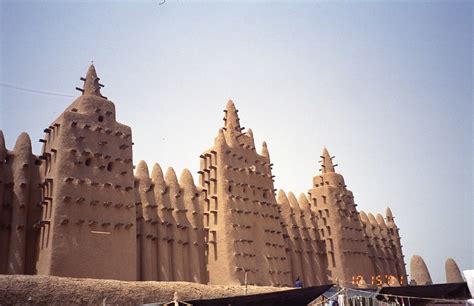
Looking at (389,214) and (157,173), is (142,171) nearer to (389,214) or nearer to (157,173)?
(157,173)

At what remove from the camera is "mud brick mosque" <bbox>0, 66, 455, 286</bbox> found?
77.5 feet

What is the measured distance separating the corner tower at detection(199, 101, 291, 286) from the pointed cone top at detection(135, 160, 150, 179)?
172 inches

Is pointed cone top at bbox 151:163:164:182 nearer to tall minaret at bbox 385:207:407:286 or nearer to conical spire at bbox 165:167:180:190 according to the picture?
conical spire at bbox 165:167:180:190

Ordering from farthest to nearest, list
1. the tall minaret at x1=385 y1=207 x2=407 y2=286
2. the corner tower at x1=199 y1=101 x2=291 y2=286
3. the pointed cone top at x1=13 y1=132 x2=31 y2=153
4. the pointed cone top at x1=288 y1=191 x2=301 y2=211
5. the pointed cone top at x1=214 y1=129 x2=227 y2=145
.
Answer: the tall minaret at x1=385 y1=207 x2=407 y2=286 < the pointed cone top at x1=288 y1=191 x2=301 y2=211 < the pointed cone top at x1=214 y1=129 x2=227 y2=145 < the corner tower at x1=199 y1=101 x2=291 y2=286 < the pointed cone top at x1=13 y1=132 x2=31 y2=153

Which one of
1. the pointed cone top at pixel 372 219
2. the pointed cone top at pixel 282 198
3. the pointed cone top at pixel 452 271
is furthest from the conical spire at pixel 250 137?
the pointed cone top at pixel 452 271

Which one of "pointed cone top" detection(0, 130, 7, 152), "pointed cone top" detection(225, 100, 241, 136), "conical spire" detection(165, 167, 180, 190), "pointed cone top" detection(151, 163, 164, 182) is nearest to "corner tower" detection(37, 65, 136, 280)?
"pointed cone top" detection(0, 130, 7, 152)

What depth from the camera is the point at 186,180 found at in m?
32.3

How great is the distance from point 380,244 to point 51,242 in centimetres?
3372

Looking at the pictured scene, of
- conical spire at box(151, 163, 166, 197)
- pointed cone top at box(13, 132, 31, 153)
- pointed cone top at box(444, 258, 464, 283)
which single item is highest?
pointed cone top at box(13, 132, 31, 153)

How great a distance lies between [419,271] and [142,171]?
108 feet

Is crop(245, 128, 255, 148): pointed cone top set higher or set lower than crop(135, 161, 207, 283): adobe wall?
higher

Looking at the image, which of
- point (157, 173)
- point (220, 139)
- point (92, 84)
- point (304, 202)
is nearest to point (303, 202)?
point (304, 202)

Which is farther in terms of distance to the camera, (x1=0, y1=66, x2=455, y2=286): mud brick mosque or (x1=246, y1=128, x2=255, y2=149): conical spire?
(x1=246, y1=128, x2=255, y2=149): conical spire

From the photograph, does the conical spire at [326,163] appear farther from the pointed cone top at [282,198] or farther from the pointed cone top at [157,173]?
the pointed cone top at [157,173]
